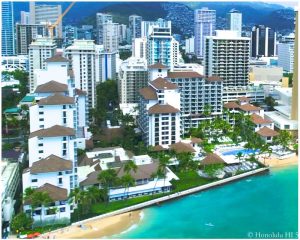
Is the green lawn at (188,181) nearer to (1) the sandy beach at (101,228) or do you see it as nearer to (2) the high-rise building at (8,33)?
(1) the sandy beach at (101,228)

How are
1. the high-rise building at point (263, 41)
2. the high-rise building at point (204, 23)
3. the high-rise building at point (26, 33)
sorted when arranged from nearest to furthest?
the high-rise building at point (26, 33)
the high-rise building at point (263, 41)
the high-rise building at point (204, 23)

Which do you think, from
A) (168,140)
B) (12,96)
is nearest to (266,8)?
(12,96)

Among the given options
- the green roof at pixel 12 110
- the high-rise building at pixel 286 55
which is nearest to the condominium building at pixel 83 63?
the green roof at pixel 12 110

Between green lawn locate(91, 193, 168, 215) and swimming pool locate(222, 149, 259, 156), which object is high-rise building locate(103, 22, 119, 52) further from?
green lawn locate(91, 193, 168, 215)

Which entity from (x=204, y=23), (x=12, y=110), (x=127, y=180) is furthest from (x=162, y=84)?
(x=204, y=23)

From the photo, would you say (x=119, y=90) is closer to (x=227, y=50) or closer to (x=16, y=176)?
(x=227, y=50)

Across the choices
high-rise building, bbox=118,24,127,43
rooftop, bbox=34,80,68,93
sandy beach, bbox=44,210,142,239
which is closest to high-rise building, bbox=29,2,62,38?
high-rise building, bbox=118,24,127,43
